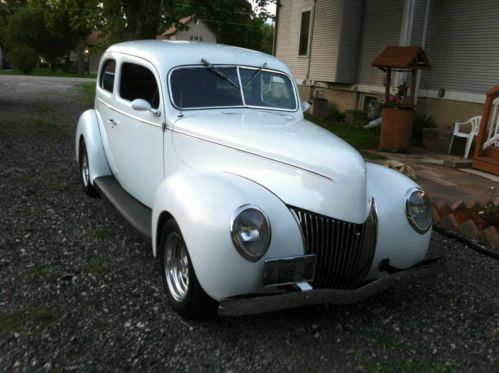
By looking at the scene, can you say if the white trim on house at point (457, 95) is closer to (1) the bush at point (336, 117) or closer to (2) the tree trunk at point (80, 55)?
(1) the bush at point (336, 117)

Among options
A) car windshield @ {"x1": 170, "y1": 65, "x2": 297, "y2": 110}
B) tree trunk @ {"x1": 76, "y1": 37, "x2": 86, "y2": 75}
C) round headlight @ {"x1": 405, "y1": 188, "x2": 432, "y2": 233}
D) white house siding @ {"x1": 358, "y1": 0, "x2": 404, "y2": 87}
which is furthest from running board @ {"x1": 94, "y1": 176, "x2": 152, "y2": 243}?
tree trunk @ {"x1": 76, "y1": 37, "x2": 86, "y2": 75}

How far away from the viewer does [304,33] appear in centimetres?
1769

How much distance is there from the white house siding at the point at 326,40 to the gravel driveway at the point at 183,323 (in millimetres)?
11090

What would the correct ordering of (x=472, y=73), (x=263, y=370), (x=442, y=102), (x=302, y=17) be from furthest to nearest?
(x=302, y=17)
(x=442, y=102)
(x=472, y=73)
(x=263, y=370)

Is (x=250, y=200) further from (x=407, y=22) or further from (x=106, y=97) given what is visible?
(x=407, y=22)

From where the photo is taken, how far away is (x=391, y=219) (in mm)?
3451

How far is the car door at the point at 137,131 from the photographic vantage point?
4375mm

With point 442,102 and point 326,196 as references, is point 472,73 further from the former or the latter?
point 326,196

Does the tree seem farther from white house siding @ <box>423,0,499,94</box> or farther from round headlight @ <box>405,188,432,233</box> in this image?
round headlight @ <box>405,188,432,233</box>

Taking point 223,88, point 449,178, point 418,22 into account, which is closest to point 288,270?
point 223,88

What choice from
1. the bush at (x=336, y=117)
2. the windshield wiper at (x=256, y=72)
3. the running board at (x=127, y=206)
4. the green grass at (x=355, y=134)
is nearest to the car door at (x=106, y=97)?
the running board at (x=127, y=206)

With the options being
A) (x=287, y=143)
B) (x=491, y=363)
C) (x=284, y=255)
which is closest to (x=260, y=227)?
(x=284, y=255)

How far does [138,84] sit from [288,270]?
109 inches

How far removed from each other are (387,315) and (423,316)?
26cm
